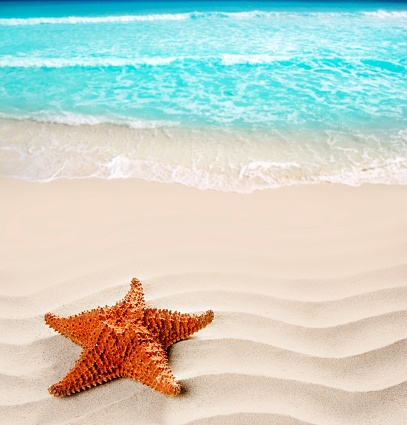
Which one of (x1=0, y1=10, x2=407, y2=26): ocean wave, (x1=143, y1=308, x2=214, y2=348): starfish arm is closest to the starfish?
(x1=143, y1=308, x2=214, y2=348): starfish arm

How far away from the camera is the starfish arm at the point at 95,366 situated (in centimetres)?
223

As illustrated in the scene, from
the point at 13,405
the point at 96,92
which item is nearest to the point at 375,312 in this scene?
the point at 13,405

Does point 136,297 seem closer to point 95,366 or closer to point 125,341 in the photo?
point 125,341

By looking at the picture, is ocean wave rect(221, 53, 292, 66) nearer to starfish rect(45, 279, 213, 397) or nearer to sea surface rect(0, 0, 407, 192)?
sea surface rect(0, 0, 407, 192)

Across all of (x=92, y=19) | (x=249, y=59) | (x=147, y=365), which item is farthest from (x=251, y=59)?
(x=92, y=19)

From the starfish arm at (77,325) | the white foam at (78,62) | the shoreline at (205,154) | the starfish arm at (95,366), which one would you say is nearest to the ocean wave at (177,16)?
the white foam at (78,62)

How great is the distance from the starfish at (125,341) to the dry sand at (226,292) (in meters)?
0.12

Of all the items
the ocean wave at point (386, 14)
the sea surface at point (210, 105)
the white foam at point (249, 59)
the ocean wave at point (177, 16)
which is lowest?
the sea surface at point (210, 105)

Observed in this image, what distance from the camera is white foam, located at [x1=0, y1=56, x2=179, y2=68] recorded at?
12145mm

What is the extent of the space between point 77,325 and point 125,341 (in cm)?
39

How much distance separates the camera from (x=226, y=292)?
10.0ft

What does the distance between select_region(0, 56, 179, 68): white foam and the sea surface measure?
0.22 ft

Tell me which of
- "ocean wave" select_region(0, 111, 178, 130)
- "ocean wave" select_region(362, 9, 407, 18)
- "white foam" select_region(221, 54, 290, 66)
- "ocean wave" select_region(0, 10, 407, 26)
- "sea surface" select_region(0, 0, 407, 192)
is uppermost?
"ocean wave" select_region(362, 9, 407, 18)

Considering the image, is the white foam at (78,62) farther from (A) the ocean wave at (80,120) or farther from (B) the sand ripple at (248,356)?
(B) the sand ripple at (248,356)
